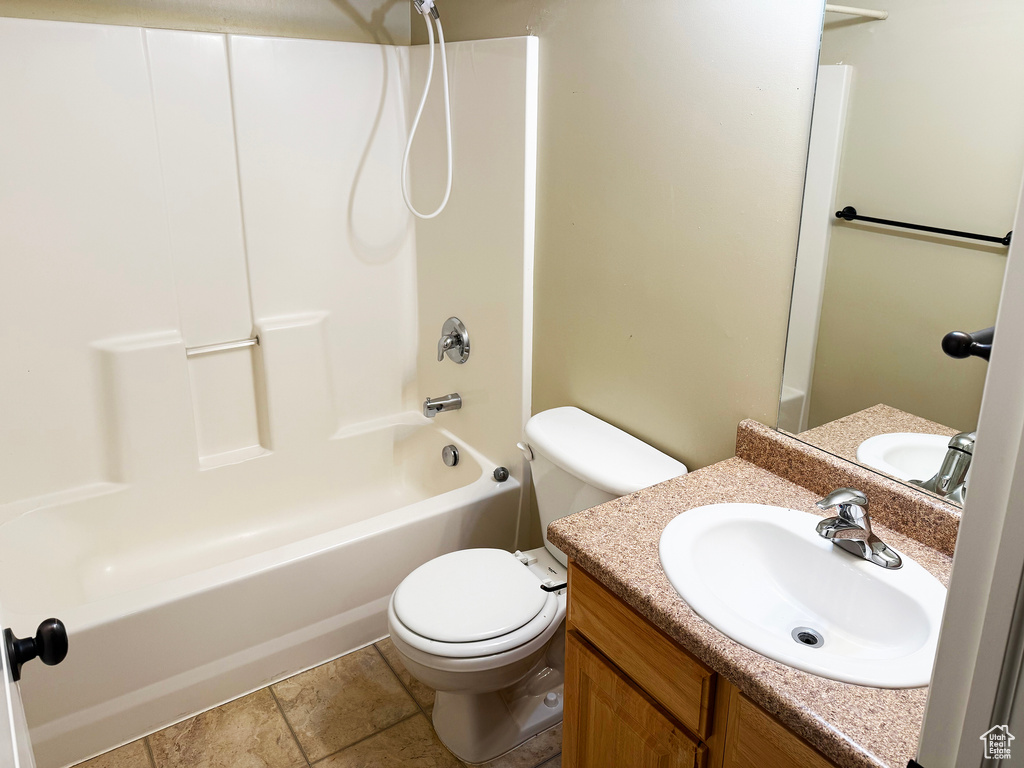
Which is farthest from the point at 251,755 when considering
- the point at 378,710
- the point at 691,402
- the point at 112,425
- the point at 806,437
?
the point at 806,437

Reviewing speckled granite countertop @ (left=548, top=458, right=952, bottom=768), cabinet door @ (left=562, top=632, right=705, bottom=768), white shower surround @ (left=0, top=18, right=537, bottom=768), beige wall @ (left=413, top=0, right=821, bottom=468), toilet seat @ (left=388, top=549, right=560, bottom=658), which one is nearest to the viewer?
speckled granite countertop @ (left=548, top=458, right=952, bottom=768)

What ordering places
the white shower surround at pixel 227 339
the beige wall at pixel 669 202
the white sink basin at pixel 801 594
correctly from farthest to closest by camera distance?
1. the white shower surround at pixel 227 339
2. the beige wall at pixel 669 202
3. the white sink basin at pixel 801 594

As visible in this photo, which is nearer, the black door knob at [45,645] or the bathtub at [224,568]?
the black door knob at [45,645]

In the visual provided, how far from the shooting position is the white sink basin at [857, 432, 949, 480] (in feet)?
4.14

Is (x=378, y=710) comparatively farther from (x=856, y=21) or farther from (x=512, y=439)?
(x=856, y=21)

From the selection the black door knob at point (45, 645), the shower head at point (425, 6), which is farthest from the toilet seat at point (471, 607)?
the shower head at point (425, 6)

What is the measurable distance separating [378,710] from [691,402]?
113cm

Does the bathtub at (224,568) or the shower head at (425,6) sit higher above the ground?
the shower head at (425,6)

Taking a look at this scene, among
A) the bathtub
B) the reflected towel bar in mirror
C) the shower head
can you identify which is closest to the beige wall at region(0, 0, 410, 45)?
the shower head

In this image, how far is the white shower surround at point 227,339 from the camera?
191 cm

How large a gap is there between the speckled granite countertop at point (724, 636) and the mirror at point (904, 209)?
171 mm

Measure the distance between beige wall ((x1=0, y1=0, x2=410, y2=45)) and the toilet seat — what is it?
156 cm

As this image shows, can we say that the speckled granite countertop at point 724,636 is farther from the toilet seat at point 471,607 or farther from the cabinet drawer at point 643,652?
the toilet seat at point 471,607

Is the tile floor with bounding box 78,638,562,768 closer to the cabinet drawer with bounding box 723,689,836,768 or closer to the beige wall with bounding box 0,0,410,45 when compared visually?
the cabinet drawer with bounding box 723,689,836,768
